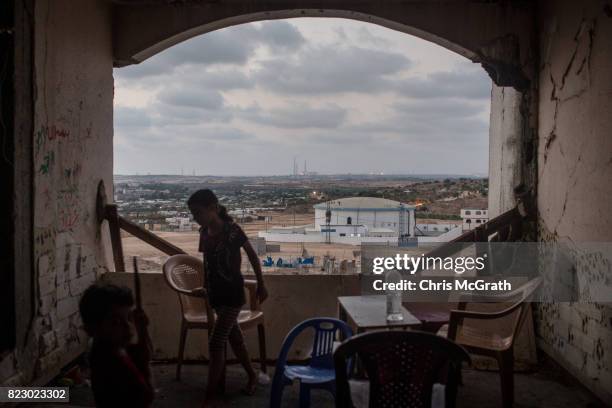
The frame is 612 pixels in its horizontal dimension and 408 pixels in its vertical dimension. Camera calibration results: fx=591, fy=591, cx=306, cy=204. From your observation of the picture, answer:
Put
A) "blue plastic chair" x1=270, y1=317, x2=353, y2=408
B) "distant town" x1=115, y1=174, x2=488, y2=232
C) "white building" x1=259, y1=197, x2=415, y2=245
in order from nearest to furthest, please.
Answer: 1. "blue plastic chair" x1=270, y1=317, x2=353, y2=408
2. "distant town" x1=115, y1=174, x2=488, y2=232
3. "white building" x1=259, y1=197, x2=415, y2=245

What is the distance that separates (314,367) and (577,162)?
8.06 ft

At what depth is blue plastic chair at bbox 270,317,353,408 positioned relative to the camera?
326 centimetres

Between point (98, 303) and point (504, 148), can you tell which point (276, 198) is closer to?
point (504, 148)

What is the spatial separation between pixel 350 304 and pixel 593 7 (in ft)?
8.61

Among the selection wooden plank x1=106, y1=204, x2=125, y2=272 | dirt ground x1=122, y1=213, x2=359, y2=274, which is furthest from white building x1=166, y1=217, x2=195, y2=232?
wooden plank x1=106, y1=204, x2=125, y2=272

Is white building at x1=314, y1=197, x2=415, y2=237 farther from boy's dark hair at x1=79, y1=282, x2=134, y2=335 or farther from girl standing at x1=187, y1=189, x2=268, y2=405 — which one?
boy's dark hair at x1=79, y1=282, x2=134, y2=335

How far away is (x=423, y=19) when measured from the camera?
5.27m

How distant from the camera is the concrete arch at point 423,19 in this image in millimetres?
5242

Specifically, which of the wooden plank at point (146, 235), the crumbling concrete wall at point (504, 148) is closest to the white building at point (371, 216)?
the crumbling concrete wall at point (504, 148)

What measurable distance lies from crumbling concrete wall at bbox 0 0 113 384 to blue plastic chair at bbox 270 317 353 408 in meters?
1.67

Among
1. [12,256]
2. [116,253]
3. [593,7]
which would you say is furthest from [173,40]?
[593,7]

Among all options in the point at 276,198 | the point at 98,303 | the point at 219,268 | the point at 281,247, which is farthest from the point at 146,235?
the point at 281,247

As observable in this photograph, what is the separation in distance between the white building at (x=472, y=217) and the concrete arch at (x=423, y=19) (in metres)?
1.36

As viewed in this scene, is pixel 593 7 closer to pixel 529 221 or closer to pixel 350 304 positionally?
pixel 529 221
